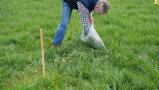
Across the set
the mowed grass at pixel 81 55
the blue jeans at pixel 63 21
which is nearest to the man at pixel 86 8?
the blue jeans at pixel 63 21

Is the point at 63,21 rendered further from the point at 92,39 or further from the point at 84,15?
the point at 84,15

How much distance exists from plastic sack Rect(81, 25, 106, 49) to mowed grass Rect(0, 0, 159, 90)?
12 centimetres

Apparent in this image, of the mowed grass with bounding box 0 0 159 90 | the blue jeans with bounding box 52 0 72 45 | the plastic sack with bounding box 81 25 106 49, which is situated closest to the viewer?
the mowed grass with bounding box 0 0 159 90

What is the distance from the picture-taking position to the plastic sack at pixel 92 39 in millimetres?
5257

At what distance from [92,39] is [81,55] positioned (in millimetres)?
339

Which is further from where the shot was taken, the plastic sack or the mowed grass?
the plastic sack

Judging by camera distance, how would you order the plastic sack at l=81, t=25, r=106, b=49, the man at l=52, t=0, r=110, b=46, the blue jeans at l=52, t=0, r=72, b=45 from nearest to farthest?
the man at l=52, t=0, r=110, b=46 < the plastic sack at l=81, t=25, r=106, b=49 < the blue jeans at l=52, t=0, r=72, b=45

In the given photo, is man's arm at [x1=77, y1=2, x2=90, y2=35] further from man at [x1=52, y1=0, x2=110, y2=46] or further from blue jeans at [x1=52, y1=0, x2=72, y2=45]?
blue jeans at [x1=52, y1=0, x2=72, y2=45]

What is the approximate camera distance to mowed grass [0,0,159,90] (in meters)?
4.44

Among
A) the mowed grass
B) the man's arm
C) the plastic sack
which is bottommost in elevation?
the mowed grass

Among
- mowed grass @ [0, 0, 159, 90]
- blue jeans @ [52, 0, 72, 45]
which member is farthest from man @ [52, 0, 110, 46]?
mowed grass @ [0, 0, 159, 90]

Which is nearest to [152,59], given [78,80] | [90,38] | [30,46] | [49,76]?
[90,38]

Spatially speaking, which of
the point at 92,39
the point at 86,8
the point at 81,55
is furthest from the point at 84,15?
the point at 81,55

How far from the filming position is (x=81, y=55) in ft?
17.6
